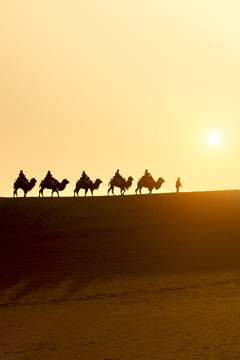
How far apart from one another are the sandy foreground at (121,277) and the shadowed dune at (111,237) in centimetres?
6

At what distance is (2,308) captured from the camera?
25.3 m

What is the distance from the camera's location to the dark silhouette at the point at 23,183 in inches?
2131

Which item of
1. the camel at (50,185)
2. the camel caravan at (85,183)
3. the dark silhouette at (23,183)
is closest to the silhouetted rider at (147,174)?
the camel caravan at (85,183)

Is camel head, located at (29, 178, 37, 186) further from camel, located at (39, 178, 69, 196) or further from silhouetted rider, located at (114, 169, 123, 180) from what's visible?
silhouetted rider, located at (114, 169, 123, 180)

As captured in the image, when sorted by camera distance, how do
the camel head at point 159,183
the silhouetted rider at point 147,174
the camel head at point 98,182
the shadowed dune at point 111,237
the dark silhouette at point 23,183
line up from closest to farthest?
the shadowed dune at point 111,237 < the dark silhouette at point 23,183 < the silhouetted rider at point 147,174 < the camel head at point 98,182 < the camel head at point 159,183

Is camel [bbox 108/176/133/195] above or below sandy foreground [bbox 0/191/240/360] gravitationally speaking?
above

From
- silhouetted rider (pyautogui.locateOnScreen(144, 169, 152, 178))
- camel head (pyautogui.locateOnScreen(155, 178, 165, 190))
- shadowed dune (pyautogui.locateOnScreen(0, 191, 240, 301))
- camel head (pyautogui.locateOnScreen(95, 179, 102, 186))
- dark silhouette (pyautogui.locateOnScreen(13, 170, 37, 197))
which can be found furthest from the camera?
camel head (pyautogui.locateOnScreen(155, 178, 165, 190))

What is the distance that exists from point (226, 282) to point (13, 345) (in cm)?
1210

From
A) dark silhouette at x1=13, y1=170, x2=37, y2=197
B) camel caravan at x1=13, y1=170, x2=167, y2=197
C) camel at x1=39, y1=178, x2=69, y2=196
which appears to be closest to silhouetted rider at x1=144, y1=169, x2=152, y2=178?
camel caravan at x1=13, y1=170, x2=167, y2=197

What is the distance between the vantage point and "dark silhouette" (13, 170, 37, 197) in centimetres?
5412

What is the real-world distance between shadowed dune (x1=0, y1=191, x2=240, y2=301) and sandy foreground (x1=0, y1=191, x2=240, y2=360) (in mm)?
56

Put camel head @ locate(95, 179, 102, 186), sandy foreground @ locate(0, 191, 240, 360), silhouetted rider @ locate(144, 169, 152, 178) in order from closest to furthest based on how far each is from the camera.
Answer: sandy foreground @ locate(0, 191, 240, 360) → silhouetted rider @ locate(144, 169, 152, 178) → camel head @ locate(95, 179, 102, 186)

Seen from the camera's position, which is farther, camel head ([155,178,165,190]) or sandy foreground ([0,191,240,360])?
camel head ([155,178,165,190])

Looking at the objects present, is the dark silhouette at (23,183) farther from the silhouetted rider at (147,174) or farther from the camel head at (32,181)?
the silhouetted rider at (147,174)
